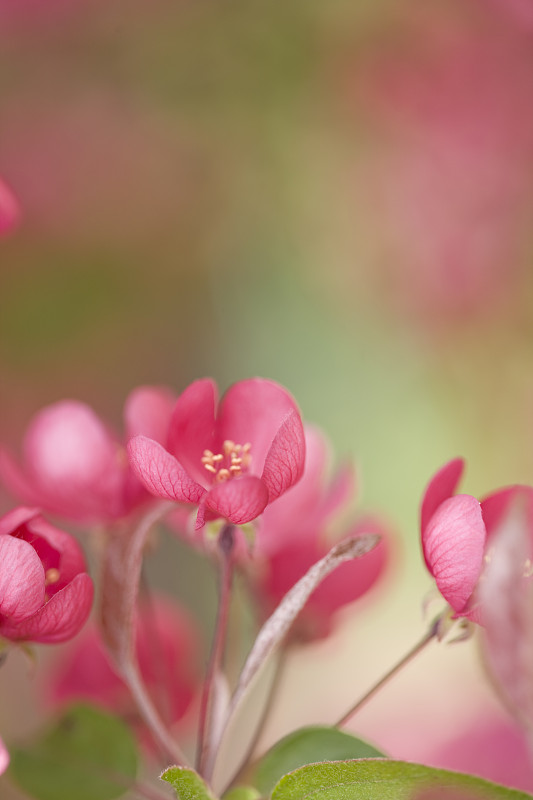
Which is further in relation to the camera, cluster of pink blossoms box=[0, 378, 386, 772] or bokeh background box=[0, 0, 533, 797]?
bokeh background box=[0, 0, 533, 797]

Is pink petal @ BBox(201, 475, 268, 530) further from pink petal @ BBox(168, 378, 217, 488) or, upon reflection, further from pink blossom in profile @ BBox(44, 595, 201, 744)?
pink blossom in profile @ BBox(44, 595, 201, 744)

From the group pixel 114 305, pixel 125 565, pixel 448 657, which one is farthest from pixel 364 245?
pixel 125 565

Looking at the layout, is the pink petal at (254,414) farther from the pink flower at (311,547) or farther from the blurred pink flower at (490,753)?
the blurred pink flower at (490,753)

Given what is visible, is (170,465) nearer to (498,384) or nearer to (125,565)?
(125,565)

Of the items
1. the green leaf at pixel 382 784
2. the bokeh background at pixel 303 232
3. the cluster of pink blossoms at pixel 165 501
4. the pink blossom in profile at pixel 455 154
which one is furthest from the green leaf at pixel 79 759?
the pink blossom in profile at pixel 455 154

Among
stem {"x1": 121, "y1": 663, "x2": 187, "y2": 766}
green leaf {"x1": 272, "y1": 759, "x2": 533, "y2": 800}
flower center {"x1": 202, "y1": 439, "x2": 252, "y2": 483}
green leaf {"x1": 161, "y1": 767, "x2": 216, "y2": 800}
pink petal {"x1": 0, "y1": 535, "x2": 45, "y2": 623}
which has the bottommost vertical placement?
stem {"x1": 121, "y1": 663, "x2": 187, "y2": 766}

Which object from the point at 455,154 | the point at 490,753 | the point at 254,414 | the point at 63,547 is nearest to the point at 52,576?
the point at 63,547


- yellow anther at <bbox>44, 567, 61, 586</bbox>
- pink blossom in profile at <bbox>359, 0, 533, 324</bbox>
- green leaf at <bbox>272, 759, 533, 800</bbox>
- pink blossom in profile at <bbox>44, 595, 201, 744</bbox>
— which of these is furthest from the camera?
pink blossom in profile at <bbox>359, 0, 533, 324</bbox>

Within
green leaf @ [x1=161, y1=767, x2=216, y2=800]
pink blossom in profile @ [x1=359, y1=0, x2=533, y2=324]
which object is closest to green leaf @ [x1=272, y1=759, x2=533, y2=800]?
green leaf @ [x1=161, y1=767, x2=216, y2=800]
